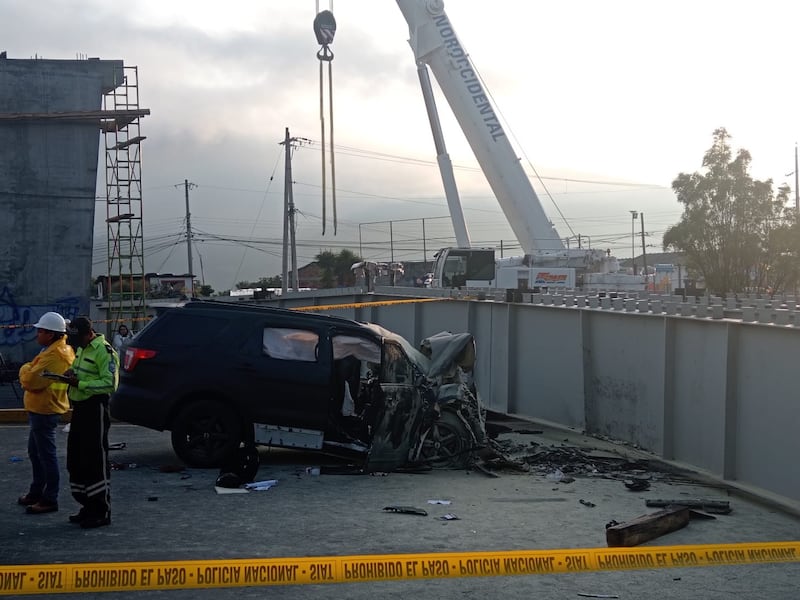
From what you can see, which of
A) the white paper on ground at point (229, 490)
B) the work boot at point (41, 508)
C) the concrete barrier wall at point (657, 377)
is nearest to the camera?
the work boot at point (41, 508)

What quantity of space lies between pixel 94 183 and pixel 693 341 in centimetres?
2855

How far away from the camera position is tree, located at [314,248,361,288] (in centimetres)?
8244

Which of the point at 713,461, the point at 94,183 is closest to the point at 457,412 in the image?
the point at 713,461

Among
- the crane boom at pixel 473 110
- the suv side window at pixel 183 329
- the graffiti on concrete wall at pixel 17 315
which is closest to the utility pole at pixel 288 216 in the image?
the graffiti on concrete wall at pixel 17 315

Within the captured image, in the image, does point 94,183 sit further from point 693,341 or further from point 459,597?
point 459,597

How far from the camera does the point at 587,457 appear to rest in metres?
12.2

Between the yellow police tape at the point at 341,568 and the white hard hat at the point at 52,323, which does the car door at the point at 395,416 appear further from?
the yellow police tape at the point at 341,568

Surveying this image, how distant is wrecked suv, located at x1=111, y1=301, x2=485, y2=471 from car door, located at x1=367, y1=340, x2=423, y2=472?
0.04 feet

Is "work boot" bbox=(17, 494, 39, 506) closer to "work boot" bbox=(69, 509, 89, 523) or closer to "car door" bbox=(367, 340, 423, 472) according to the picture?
"work boot" bbox=(69, 509, 89, 523)

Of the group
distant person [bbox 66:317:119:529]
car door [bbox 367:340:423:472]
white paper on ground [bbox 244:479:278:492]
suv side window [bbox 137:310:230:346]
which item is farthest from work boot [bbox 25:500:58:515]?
car door [bbox 367:340:423:472]

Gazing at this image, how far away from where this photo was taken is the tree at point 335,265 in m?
82.4

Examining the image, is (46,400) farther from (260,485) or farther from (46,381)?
(260,485)

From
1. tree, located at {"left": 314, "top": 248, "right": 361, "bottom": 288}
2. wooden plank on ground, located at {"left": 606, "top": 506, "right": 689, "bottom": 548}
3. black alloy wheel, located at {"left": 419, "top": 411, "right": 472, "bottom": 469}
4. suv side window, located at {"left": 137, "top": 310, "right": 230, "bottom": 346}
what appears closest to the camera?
wooden plank on ground, located at {"left": 606, "top": 506, "right": 689, "bottom": 548}

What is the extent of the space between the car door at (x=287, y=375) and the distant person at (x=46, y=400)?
105 inches
